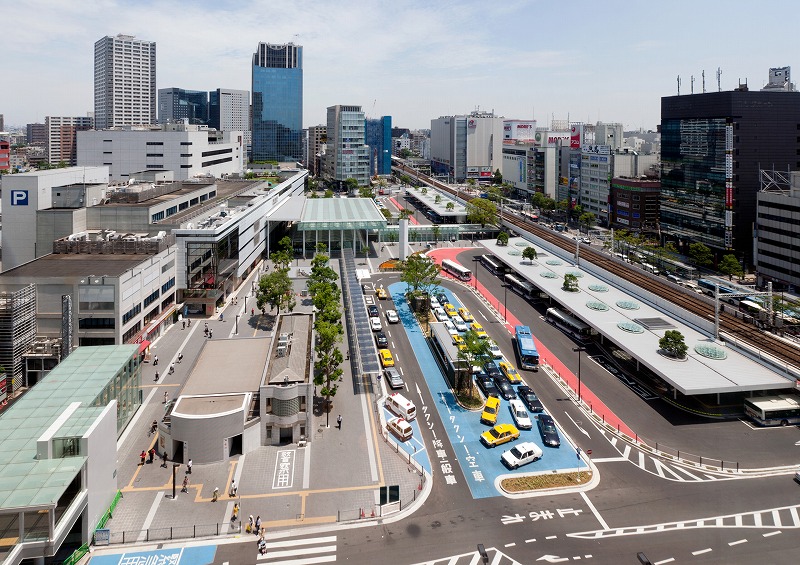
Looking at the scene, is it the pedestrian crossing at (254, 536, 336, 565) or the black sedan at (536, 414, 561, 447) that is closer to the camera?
the pedestrian crossing at (254, 536, 336, 565)

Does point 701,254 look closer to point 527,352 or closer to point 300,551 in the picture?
point 527,352

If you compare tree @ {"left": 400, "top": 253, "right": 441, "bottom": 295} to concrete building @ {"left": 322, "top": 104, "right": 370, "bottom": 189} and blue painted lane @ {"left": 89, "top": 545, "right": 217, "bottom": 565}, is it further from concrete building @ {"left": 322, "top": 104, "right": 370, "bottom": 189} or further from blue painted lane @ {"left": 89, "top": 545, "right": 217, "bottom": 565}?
concrete building @ {"left": 322, "top": 104, "right": 370, "bottom": 189}

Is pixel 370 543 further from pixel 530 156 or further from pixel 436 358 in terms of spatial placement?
pixel 530 156

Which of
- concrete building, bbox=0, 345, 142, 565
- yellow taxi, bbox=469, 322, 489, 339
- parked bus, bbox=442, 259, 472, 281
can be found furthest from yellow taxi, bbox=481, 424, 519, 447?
parked bus, bbox=442, 259, 472, 281

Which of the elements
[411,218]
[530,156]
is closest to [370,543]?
[411,218]

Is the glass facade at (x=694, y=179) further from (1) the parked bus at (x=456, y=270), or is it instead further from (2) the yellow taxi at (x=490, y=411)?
(2) the yellow taxi at (x=490, y=411)

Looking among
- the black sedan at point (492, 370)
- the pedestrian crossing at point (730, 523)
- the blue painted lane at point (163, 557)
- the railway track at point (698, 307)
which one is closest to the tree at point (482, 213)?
the railway track at point (698, 307)
